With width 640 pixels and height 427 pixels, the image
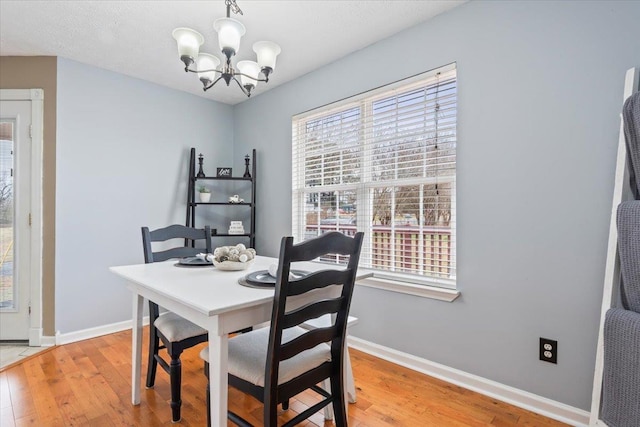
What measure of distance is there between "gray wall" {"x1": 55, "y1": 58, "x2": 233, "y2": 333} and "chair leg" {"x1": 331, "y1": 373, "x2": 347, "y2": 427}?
8.10 ft

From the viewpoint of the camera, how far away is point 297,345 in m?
1.24

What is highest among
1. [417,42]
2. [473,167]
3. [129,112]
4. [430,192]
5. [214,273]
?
[417,42]

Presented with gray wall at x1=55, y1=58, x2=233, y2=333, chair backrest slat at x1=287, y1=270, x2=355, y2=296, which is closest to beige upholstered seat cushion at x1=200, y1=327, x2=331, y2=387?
chair backrest slat at x1=287, y1=270, x2=355, y2=296

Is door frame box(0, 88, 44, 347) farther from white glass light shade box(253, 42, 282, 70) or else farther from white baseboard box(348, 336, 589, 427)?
white baseboard box(348, 336, 589, 427)

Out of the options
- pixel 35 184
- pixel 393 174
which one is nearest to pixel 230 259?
pixel 393 174

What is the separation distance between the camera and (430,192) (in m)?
2.21

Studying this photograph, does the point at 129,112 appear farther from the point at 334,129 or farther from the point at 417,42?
the point at 417,42

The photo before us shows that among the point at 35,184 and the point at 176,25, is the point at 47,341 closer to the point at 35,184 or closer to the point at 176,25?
the point at 35,184

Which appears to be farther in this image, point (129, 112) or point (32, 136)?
point (129, 112)

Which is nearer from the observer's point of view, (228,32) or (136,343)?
(228,32)

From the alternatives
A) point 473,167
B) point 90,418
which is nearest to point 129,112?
point 90,418

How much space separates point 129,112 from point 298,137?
5.28 ft

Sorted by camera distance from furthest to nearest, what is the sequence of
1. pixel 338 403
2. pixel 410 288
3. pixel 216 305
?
pixel 410 288 → pixel 338 403 → pixel 216 305

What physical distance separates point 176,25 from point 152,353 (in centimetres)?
214
